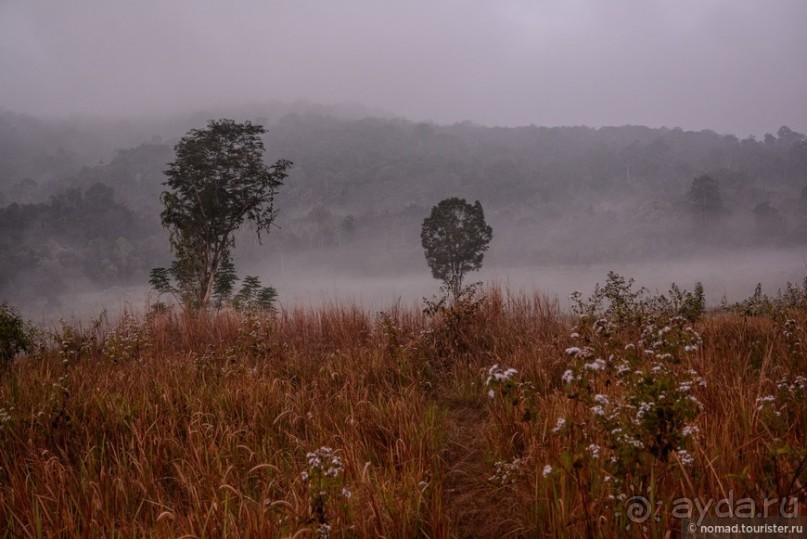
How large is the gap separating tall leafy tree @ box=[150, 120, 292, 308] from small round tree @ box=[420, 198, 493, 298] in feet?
84.9

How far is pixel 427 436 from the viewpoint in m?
3.88

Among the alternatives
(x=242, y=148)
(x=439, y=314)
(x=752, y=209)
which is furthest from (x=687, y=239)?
(x=439, y=314)

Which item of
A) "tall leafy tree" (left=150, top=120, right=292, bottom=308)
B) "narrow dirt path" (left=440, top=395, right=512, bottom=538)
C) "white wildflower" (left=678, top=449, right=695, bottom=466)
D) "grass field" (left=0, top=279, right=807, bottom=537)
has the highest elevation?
"tall leafy tree" (left=150, top=120, right=292, bottom=308)

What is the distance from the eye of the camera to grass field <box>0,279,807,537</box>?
7.80ft

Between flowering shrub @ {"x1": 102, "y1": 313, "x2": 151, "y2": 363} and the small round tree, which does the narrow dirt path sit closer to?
flowering shrub @ {"x1": 102, "y1": 313, "x2": 151, "y2": 363}

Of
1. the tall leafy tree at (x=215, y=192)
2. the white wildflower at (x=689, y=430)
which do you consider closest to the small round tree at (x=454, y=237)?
the tall leafy tree at (x=215, y=192)

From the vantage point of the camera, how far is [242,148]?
101 feet

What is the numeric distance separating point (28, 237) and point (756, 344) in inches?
8640

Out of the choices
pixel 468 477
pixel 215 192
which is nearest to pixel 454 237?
pixel 215 192

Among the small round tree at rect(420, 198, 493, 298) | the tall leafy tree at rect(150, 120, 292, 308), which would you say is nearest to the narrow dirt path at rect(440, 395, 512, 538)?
the tall leafy tree at rect(150, 120, 292, 308)

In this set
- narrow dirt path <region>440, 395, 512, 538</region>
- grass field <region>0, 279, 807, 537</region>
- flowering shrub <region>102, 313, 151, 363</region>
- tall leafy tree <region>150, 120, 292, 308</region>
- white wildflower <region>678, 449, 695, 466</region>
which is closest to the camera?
white wildflower <region>678, 449, 695, 466</region>

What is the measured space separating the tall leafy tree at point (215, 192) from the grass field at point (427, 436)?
20.5m

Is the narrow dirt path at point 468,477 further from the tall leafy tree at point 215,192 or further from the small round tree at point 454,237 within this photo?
the small round tree at point 454,237

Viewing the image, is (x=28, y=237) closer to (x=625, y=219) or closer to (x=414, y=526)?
(x=414, y=526)
